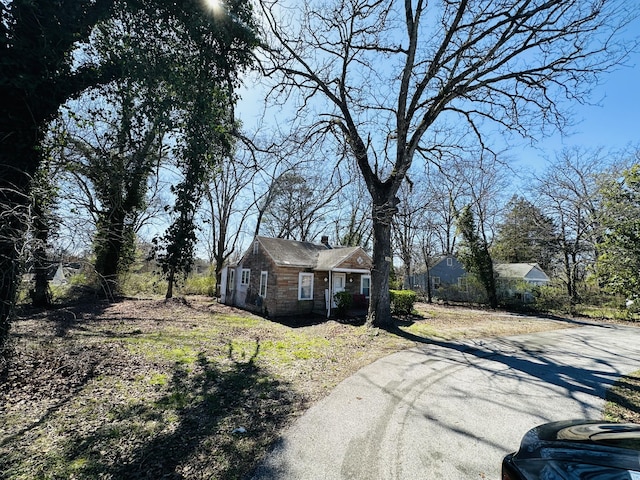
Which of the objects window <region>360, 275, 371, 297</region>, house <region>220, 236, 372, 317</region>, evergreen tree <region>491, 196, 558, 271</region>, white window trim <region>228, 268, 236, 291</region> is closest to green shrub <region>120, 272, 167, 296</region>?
white window trim <region>228, 268, 236, 291</region>

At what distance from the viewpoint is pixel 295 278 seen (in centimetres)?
1586

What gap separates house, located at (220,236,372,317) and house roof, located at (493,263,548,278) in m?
16.3

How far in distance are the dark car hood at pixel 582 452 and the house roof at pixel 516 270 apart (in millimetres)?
27552

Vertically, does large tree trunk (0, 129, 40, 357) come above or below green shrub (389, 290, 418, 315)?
above

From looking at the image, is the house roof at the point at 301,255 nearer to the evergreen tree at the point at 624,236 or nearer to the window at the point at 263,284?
the window at the point at 263,284

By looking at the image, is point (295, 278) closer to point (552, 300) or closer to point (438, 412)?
point (438, 412)

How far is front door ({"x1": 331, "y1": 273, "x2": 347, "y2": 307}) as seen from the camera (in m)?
16.5

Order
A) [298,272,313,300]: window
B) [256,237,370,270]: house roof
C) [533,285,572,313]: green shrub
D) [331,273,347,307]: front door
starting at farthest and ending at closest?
[533,285,572,313]: green shrub
[331,273,347,307]: front door
[298,272,313,300]: window
[256,237,370,270]: house roof

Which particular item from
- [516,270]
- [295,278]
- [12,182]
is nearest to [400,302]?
[295,278]

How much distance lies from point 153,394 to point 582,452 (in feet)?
17.9

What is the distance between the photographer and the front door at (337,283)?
54.2 feet

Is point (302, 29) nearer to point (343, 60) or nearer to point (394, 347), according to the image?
point (343, 60)

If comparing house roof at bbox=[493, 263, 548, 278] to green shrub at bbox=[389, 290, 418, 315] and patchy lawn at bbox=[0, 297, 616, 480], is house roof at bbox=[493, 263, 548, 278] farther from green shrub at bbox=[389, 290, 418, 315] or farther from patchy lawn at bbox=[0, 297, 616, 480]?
patchy lawn at bbox=[0, 297, 616, 480]

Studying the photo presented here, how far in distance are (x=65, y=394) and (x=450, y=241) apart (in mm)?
33204
